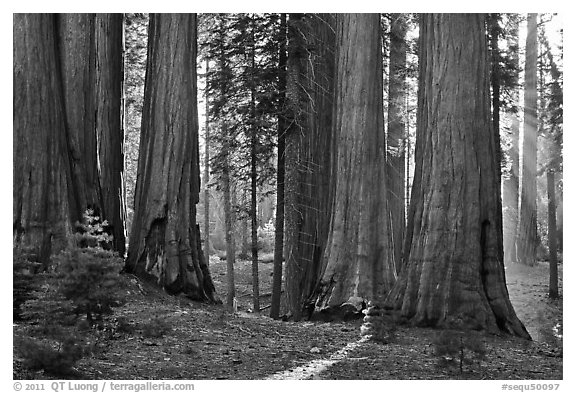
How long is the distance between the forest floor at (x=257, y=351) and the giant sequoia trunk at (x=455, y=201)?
45 centimetres

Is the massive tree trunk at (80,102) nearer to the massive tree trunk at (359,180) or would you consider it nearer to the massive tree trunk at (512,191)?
the massive tree trunk at (359,180)

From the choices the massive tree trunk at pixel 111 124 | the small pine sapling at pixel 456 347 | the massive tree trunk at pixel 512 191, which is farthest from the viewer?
the massive tree trunk at pixel 512 191

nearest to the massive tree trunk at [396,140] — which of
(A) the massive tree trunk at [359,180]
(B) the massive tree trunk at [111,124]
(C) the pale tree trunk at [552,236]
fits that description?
(C) the pale tree trunk at [552,236]

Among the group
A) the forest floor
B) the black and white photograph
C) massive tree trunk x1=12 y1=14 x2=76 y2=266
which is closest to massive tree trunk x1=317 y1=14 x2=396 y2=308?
the black and white photograph

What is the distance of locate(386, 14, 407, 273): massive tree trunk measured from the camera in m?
19.1

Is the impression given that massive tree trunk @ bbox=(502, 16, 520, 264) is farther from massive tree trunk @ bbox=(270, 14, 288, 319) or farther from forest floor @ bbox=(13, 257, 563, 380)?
forest floor @ bbox=(13, 257, 563, 380)

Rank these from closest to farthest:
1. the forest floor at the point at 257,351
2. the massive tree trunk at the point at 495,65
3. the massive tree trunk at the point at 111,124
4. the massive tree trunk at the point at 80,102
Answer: the forest floor at the point at 257,351 → the massive tree trunk at the point at 80,102 → the massive tree trunk at the point at 111,124 → the massive tree trunk at the point at 495,65

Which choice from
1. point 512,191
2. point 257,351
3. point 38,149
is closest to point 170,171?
point 38,149

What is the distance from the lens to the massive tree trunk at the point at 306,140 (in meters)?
13.3

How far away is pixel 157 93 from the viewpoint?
1116 cm

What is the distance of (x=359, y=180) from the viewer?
34.1 ft
